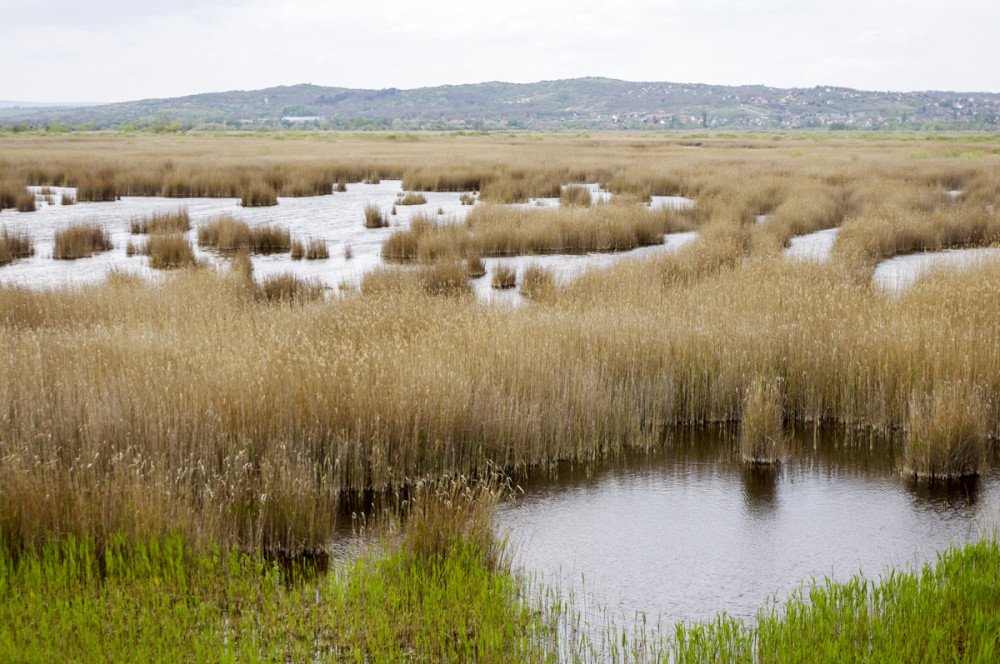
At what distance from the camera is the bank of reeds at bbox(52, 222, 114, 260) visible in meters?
20.1

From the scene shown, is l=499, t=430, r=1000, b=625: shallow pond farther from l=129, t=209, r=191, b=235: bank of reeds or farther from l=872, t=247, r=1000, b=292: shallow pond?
l=129, t=209, r=191, b=235: bank of reeds

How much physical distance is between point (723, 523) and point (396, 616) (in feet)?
10.9

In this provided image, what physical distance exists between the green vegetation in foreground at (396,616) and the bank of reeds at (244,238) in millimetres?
16682

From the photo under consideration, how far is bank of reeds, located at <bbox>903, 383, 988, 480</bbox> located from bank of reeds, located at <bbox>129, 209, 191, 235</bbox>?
1992 cm

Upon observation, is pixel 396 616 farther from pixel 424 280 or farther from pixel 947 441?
pixel 424 280

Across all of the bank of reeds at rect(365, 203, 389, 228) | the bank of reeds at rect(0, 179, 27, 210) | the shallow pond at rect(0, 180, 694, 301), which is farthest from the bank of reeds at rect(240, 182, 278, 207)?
the bank of reeds at rect(0, 179, 27, 210)

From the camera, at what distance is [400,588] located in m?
5.39

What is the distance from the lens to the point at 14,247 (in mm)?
20188

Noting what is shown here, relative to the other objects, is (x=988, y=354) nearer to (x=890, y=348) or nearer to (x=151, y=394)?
(x=890, y=348)

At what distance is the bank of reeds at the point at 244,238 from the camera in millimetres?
21647

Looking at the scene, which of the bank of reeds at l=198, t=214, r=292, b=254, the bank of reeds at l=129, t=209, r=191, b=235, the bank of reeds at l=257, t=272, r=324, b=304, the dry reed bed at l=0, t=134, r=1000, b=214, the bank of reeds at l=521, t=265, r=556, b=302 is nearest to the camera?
the bank of reeds at l=521, t=265, r=556, b=302

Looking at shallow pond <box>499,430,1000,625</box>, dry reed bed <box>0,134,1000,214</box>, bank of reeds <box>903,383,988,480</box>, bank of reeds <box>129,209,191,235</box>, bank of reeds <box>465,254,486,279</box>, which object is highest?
dry reed bed <box>0,134,1000,214</box>

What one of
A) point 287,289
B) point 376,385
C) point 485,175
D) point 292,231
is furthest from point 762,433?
point 485,175

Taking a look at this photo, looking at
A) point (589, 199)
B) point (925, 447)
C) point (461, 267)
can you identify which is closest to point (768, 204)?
point (589, 199)
